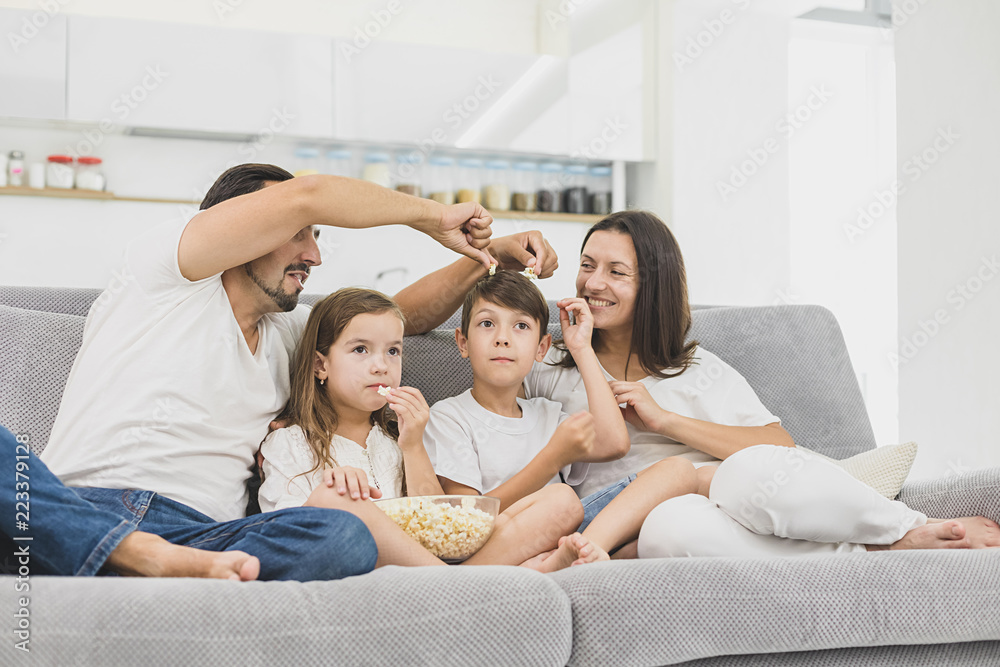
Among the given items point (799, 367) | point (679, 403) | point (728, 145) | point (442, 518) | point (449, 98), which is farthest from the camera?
point (728, 145)

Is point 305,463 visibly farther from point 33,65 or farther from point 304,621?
point 33,65

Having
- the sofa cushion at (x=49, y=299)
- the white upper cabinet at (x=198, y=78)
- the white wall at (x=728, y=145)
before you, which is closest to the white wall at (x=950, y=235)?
the white wall at (x=728, y=145)

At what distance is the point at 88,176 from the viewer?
3.52 m

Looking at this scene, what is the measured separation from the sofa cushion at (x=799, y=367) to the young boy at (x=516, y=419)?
1.30ft

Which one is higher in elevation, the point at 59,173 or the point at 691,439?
the point at 59,173

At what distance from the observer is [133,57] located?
3496 millimetres

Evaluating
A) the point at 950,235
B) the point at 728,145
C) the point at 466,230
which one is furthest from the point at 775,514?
the point at 728,145

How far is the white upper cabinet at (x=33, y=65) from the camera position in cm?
337

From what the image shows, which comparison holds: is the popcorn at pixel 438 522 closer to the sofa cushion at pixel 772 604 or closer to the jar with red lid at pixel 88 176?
the sofa cushion at pixel 772 604

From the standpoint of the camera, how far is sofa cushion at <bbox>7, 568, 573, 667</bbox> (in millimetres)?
866

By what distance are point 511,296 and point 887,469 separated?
73cm

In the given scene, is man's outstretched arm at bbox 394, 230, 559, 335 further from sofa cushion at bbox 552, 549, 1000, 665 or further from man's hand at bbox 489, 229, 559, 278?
sofa cushion at bbox 552, 549, 1000, 665

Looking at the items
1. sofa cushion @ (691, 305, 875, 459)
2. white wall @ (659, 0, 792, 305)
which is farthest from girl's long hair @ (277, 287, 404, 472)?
white wall @ (659, 0, 792, 305)

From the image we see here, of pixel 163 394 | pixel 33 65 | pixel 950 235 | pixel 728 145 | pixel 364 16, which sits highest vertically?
pixel 364 16
